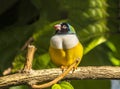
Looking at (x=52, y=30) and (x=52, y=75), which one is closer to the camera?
(x=52, y=75)

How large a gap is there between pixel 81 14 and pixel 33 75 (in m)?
0.67

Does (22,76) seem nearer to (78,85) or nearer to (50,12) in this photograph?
(78,85)

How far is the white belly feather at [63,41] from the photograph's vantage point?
0.71 m

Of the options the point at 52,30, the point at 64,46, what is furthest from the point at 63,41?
the point at 52,30

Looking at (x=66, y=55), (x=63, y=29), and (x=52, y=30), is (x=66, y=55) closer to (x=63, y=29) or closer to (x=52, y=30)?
(x=63, y=29)

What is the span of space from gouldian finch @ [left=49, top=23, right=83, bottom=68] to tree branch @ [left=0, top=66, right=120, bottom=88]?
3 centimetres

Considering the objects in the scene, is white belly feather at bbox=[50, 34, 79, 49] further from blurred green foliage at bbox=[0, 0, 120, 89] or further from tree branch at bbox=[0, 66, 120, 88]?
blurred green foliage at bbox=[0, 0, 120, 89]

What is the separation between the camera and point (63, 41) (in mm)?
711

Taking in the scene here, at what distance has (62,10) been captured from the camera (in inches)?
55.0

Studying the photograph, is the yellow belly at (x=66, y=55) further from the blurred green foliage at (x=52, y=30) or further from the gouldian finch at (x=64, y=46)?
the blurred green foliage at (x=52, y=30)

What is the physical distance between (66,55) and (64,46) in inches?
0.7

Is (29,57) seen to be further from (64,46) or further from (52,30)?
(52,30)

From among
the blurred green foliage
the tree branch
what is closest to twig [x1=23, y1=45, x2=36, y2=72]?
the tree branch

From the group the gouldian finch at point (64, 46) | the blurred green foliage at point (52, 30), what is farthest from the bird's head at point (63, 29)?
the blurred green foliage at point (52, 30)
